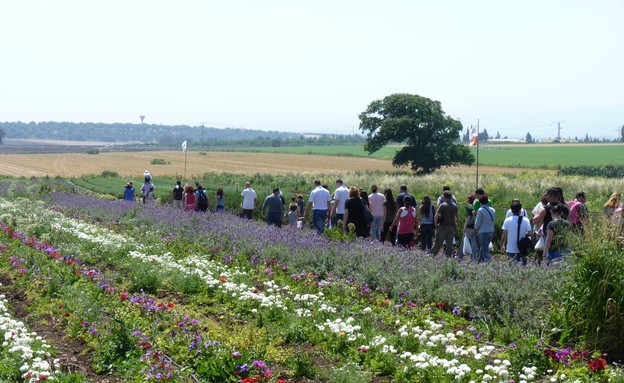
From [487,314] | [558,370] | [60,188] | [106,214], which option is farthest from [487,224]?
[60,188]

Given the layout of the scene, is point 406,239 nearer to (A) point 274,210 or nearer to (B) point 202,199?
(A) point 274,210

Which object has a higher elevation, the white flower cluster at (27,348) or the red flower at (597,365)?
the red flower at (597,365)

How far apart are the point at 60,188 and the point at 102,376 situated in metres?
28.2

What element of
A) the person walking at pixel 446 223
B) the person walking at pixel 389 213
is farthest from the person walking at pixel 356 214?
the person walking at pixel 446 223

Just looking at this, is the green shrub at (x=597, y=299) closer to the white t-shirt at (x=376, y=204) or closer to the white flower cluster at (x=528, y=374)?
the white flower cluster at (x=528, y=374)

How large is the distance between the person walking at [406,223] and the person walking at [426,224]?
0.37 m

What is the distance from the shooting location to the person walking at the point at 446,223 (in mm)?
14156

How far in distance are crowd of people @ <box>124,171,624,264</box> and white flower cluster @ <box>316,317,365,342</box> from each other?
12.4 ft

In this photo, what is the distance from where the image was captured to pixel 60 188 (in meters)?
33.8

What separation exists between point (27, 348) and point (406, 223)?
28.5 feet

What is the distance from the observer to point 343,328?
7.95 meters

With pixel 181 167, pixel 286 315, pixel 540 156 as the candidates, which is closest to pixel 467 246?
pixel 286 315

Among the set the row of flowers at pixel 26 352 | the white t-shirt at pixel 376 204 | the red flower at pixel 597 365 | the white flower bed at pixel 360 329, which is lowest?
the row of flowers at pixel 26 352

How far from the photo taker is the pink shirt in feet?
47.3
